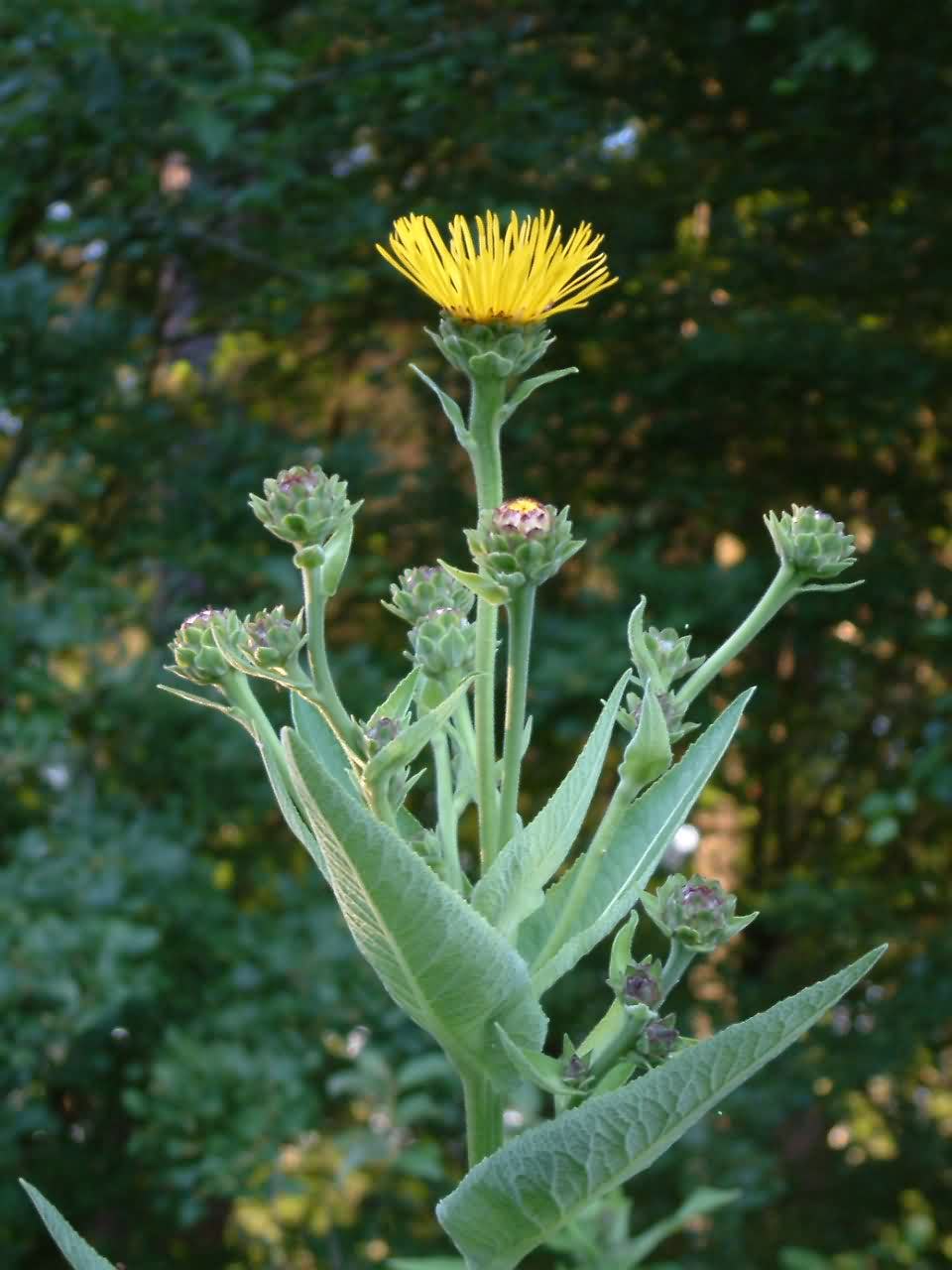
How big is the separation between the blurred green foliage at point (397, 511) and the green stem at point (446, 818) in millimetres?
2307

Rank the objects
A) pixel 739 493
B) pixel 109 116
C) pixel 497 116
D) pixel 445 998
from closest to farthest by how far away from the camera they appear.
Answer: pixel 445 998
pixel 109 116
pixel 497 116
pixel 739 493

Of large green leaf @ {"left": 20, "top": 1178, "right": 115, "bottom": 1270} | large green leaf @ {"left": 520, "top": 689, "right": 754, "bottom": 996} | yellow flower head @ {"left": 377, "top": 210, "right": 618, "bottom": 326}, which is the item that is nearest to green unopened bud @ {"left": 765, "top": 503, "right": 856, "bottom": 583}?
large green leaf @ {"left": 520, "top": 689, "right": 754, "bottom": 996}

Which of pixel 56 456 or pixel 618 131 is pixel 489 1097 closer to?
pixel 56 456

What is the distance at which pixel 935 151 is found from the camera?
428 cm

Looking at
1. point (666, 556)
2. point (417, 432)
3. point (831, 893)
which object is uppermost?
point (417, 432)

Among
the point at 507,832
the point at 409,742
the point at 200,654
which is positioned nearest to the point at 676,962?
Answer: the point at 507,832

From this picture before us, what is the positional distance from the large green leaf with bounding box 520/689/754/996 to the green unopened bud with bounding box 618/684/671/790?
36mm

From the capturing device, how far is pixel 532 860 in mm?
1034

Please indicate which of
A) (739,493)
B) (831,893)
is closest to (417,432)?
(739,493)

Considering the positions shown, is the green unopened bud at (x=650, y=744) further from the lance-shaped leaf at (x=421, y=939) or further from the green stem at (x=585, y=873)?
the lance-shaped leaf at (x=421, y=939)

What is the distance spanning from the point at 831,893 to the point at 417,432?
6.08ft

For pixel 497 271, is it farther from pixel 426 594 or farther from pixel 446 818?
pixel 446 818

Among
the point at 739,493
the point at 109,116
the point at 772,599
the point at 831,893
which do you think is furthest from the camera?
the point at 739,493

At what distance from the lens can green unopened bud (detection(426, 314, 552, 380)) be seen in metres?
1.06
